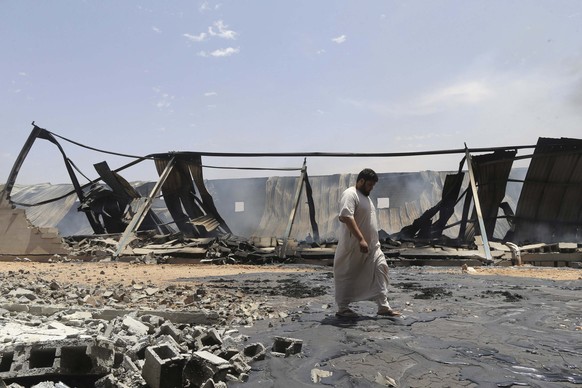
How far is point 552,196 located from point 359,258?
12.1 metres

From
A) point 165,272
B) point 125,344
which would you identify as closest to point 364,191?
point 125,344

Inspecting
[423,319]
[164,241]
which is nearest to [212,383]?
[423,319]

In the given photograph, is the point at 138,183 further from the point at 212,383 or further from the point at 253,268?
the point at 212,383

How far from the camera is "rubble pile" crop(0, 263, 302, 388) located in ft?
9.12

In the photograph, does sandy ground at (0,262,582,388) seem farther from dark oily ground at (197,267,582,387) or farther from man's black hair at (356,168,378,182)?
man's black hair at (356,168,378,182)

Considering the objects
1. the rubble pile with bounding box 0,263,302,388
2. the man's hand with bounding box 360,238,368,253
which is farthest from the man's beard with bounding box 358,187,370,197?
the rubble pile with bounding box 0,263,302,388

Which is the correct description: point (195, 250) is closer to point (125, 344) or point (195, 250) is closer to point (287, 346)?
point (125, 344)

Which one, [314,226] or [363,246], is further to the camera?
[314,226]

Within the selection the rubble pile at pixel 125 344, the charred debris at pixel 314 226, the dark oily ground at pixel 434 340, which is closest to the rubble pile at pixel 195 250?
the charred debris at pixel 314 226

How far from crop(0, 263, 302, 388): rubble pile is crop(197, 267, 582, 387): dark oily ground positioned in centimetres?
24

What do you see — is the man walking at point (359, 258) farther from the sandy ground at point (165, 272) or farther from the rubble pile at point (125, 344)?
the sandy ground at point (165, 272)

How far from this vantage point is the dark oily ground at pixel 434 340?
301cm

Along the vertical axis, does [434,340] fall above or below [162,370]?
below

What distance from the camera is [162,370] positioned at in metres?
2.68
